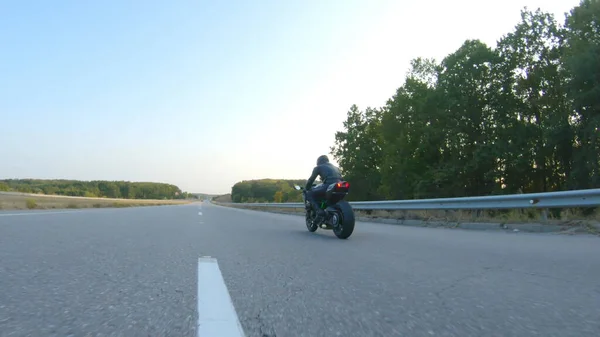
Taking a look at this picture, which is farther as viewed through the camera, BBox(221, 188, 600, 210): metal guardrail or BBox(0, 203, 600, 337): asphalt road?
BBox(221, 188, 600, 210): metal guardrail

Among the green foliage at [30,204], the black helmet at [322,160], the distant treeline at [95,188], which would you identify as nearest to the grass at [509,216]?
the black helmet at [322,160]

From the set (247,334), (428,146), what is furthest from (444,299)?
(428,146)

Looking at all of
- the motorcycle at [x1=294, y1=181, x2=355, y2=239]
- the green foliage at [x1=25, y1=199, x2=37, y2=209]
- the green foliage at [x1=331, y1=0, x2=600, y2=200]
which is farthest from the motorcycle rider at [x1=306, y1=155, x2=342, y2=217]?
the green foliage at [x1=331, y1=0, x2=600, y2=200]

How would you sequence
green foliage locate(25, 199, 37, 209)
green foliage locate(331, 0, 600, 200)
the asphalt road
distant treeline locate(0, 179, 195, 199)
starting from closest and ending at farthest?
1. the asphalt road
2. green foliage locate(25, 199, 37, 209)
3. green foliage locate(331, 0, 600, 200)
4. distant treeline locate(0, 179, 195, 199)

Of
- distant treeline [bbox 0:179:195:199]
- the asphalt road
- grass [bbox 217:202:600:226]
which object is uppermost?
distant treeline [bbox 0:179:195:199]

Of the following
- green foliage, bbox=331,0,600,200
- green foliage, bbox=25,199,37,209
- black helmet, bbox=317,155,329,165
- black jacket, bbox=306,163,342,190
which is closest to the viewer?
black jacket, bbox=306,163,342,190

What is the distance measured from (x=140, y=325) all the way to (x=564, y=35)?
42648 mm

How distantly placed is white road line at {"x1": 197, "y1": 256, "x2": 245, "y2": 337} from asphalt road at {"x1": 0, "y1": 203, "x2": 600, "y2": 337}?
0.20ft

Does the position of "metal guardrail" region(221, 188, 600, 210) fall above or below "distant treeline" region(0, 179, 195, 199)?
below

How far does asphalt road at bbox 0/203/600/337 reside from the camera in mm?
2076

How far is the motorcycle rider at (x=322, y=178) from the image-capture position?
8.24 m

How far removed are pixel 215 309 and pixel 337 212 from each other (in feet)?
18.1

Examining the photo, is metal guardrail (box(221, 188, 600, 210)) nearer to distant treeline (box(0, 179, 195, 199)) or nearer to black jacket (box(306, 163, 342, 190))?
black jacket (box(306, 163, 342, 190))

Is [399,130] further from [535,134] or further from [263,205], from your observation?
[263,205]
